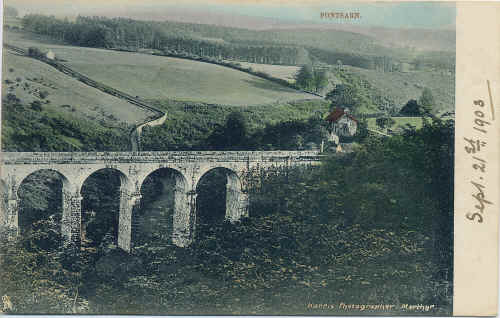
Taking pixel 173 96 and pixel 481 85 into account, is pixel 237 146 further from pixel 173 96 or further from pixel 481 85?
pixel 481 85

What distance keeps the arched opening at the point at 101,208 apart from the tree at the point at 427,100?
22.0ft

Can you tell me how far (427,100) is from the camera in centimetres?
1237

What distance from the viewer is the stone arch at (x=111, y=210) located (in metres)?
12.2

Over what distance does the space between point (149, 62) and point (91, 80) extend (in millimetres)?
1314


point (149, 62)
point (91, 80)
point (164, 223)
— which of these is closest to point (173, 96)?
point (149, 62)

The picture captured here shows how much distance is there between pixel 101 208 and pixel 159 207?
1.24 metres

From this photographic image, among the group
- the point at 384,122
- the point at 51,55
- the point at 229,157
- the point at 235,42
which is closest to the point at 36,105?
the point at 51,55

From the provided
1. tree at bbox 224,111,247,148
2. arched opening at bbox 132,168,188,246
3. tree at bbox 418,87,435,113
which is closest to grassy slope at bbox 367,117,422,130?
tree at bbox 418,87,435,113

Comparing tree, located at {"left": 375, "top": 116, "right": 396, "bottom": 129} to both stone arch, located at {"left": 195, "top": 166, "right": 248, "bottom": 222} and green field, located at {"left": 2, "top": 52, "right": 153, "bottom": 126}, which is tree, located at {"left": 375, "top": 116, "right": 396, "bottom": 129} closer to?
stone arch, located at {"left": 195, "top": 166, "right": 248, "bottom": 222}

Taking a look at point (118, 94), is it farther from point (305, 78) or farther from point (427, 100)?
point (427, 100)

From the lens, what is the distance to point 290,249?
12.4m

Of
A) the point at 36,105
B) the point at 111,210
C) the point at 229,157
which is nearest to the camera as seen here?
the point at 36,105

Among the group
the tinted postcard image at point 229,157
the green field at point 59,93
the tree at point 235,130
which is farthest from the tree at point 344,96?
the green field at point 59,93

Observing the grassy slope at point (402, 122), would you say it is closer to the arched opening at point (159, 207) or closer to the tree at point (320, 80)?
the tree at point (320, 80)
